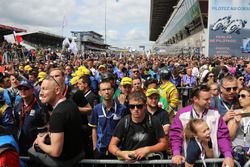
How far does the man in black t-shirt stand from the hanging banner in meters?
27.1

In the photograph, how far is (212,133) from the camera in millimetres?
3842

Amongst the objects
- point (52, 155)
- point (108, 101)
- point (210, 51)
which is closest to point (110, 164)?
point (52, 155)

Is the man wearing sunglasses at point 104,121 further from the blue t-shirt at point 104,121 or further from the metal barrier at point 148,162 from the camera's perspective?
the metal barrier at point 148,162

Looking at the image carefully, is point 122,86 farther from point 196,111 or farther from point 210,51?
point 210,51

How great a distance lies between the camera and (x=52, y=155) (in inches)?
131

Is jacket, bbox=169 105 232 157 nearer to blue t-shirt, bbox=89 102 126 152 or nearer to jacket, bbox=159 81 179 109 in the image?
blue t-shirt, bbox=89 102 126 152

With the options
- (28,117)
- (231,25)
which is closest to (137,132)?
(28,117)

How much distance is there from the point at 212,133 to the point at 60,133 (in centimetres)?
176

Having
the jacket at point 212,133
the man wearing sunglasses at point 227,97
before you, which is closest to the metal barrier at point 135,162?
the jacket at point 212,133

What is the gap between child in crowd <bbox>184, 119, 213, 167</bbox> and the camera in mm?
3668

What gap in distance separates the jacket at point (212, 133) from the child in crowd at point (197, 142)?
0.36 ft

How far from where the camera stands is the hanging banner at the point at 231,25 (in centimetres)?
2888

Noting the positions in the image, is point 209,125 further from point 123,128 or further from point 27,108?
point 27,108

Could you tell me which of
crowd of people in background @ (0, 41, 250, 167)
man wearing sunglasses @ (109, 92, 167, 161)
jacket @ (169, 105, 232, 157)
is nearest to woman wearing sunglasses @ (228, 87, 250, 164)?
crowd of people in background @ (0, 41, 250, 167)
